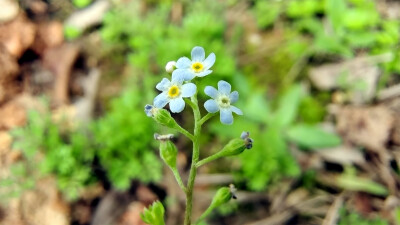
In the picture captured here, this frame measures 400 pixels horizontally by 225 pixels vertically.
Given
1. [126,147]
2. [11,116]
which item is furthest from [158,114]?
[11,116]

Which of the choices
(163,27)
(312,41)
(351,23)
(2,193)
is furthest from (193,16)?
(2,193)

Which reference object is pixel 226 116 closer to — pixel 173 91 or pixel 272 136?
pixel 173 91

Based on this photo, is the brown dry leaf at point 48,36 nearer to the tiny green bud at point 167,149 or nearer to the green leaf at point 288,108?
the green leaf at point 288,108

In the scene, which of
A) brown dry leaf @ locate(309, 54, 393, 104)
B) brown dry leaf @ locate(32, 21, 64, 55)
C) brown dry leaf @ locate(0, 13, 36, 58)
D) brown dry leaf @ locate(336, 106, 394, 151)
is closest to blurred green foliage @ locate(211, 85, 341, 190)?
brown dry leaf @ locate(336, 106, 394, 151)

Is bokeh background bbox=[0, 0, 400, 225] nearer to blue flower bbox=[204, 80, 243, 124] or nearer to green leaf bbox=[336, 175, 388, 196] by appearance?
green leaf bbox=[336, 175, 388, 196]

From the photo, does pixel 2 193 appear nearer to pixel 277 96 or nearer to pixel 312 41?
pixel 277 96

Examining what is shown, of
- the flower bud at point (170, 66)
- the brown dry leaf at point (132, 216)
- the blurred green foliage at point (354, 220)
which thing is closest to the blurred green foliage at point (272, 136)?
the blurred green foliage at point (354, 220)
